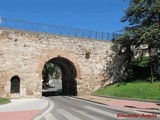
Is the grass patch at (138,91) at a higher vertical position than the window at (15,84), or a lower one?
lower

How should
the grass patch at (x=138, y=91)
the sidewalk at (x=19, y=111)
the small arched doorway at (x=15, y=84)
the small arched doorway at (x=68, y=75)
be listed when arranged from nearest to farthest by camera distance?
1. the sidewalk at (x=19, y=111)
2. the grass patch at (x=138, y=91)
3. the small arched doorway at (x=15, y=84)
4. the small arched doorway at (x=68, y=75)

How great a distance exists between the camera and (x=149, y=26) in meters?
24.6

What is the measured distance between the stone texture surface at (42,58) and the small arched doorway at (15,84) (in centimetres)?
32

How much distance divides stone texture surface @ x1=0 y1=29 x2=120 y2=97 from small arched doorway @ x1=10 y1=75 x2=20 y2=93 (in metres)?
0.32

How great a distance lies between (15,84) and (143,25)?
14.3m

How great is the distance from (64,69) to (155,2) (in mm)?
12775

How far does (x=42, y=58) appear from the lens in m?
23.6

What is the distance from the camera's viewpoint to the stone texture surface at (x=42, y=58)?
21.9m

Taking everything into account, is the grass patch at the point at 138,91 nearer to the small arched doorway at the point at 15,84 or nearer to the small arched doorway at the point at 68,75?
the small arched doorway at the point at 68,75

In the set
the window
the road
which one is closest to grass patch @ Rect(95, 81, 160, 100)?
the road

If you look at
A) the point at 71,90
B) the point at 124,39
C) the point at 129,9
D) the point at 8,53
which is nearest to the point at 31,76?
the point at 8,53

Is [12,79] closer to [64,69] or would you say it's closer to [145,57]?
[64,69]

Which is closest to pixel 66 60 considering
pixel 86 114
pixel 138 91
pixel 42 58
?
pixel 42 58

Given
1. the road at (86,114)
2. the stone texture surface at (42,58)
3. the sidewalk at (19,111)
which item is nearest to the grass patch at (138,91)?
the stone texture surface at (42,58)
